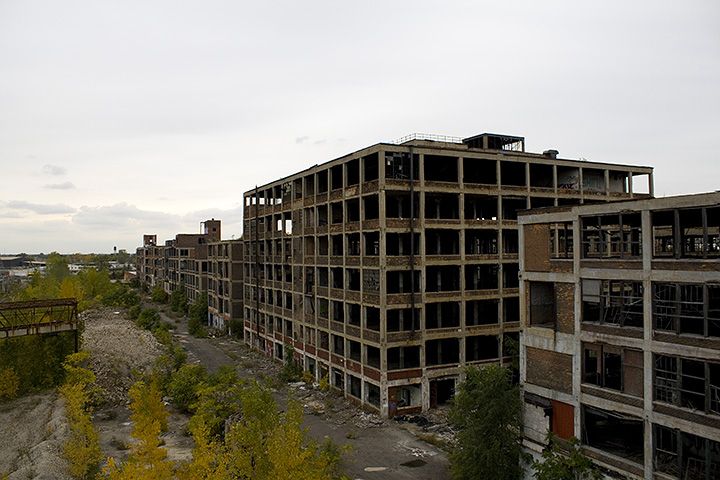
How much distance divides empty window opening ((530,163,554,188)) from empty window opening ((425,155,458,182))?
23.1 feet

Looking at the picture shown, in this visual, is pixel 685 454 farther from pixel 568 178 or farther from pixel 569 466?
pixel 568 178

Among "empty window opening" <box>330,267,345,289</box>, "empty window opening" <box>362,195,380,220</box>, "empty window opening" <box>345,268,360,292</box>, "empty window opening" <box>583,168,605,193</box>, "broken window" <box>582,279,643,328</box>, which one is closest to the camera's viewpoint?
"broken window" <box>582,279,643,328</box>

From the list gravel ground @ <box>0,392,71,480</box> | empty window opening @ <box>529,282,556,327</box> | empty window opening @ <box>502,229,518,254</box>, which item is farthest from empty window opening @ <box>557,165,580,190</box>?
gravel ground @ <box>0,392,71,480</box>

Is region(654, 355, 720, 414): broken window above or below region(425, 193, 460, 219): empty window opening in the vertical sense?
below

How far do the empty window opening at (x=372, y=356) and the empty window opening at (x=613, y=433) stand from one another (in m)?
18.0

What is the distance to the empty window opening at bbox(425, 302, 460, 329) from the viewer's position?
3909cm

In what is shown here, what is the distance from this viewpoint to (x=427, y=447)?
3084 cm

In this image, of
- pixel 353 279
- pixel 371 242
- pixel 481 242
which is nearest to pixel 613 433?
pixel 481 242

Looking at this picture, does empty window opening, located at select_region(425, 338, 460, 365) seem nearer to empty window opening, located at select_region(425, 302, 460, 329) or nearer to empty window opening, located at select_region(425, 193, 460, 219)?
empty window opening, located at select_region(425, 302, 460, 329)

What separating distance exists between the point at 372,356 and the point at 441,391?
5.89 meters

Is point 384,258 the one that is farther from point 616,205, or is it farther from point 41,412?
point 41,412

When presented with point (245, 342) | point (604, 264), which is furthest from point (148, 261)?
point (604, 264)

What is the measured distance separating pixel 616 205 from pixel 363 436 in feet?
69.4

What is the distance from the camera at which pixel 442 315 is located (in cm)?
3997
